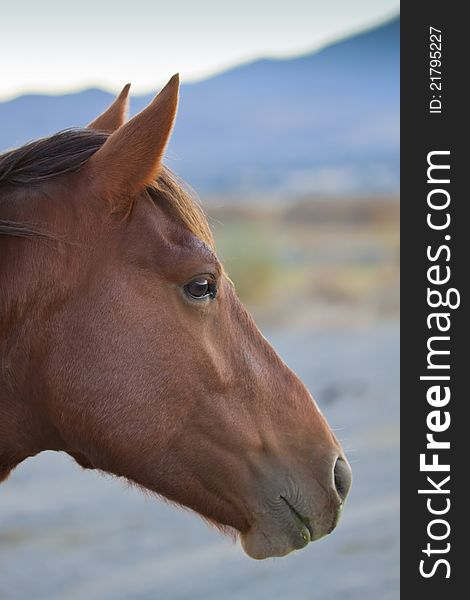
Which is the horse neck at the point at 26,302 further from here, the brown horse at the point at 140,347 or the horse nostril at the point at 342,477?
the horse nostril at the point at 342,477

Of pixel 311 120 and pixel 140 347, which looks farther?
pixel 311 120

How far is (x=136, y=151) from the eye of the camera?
1.93 metres

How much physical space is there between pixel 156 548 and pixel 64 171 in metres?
4.52

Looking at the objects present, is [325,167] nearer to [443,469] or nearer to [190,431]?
[443,469]

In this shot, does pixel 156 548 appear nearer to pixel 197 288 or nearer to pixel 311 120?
pixel 197 288

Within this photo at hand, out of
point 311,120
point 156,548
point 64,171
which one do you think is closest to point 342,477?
point 64,171

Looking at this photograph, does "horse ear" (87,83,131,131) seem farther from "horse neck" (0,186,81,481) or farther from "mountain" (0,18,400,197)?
"mountain" (0,18,400,197)

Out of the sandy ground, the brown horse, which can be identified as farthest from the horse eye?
the sandy ground

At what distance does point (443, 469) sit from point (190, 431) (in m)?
2.67

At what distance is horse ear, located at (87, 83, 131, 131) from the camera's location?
241 centimetres

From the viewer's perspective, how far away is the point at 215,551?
6016 millimetres

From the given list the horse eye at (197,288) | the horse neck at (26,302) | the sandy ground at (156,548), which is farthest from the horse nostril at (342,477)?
the sandy ground at (156,548)

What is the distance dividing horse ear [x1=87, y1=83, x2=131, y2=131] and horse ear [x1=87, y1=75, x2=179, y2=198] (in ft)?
1.48

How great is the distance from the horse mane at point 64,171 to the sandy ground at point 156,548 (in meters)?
2.77
